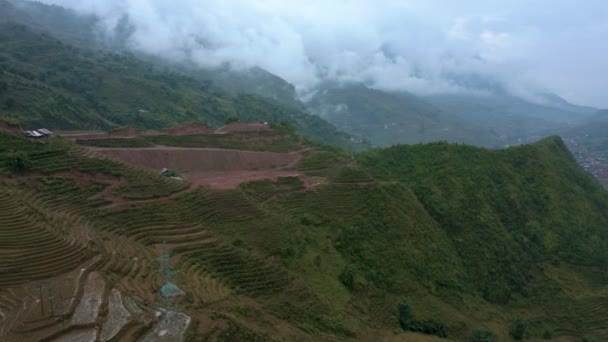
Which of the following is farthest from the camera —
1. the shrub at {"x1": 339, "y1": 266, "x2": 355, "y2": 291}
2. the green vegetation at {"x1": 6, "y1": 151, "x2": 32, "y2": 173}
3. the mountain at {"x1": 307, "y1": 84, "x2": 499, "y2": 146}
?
the mountain at {"x1": 307, "y1": 84, "x2": 499, "y2": 146}

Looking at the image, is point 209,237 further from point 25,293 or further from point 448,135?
point 448,135

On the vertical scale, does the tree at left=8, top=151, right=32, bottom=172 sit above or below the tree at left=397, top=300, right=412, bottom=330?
above

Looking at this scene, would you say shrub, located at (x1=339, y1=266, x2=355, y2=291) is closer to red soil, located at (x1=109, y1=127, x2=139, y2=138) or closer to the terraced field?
the terraced field

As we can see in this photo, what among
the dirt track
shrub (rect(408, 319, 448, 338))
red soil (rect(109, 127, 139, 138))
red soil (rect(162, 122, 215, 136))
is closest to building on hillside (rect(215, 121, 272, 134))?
red soil (rect(162, 122, 215, 136))

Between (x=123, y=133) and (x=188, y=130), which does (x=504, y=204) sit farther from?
(x=123, y=133)

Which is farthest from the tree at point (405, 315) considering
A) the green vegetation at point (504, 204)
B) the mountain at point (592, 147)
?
the mountain at point (592, 147)

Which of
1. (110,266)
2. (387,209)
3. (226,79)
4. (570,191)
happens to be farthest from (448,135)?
(110,266)
